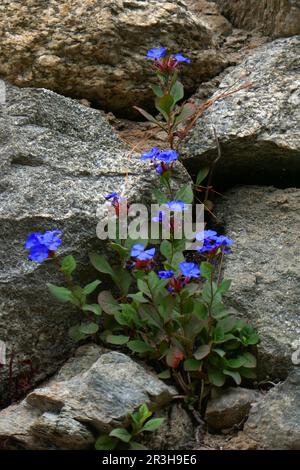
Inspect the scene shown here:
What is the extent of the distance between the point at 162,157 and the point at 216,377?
92 cm

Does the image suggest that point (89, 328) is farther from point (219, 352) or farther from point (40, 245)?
point (219, 352)

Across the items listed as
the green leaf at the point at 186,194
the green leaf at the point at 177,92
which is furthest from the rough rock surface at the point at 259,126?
the green leaf at the point at 186,194

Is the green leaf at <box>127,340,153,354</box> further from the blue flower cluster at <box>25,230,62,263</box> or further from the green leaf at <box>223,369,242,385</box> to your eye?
the blue flower cluster at <box>25,230,62,263</box>

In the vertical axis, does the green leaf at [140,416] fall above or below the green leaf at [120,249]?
below

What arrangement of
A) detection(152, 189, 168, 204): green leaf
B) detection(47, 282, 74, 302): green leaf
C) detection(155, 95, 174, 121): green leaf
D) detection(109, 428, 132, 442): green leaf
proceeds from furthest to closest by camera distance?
detection(155, 95, 174, 121): green leaf, detection(152, 189, 168, 204): green leaf, detection(47, 282, 74, 302): green leaf, detection(109, 428, 132, 442): green leaf

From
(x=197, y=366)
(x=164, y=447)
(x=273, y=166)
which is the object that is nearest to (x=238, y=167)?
(x=273, y=166)

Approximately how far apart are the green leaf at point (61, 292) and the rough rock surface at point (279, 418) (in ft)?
2.72

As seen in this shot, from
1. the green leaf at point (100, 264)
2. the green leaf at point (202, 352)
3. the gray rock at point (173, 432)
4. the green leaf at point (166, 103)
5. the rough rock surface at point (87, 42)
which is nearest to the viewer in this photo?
the gray rock at point (173, 432)

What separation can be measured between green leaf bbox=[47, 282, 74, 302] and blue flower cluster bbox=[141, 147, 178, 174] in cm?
67

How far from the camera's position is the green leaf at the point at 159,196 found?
3.51 m

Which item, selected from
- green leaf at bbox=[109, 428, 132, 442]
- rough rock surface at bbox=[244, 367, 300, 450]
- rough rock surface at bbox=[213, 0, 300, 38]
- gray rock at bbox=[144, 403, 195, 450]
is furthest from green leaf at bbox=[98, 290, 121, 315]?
rough rock surface at bbox=[213, 0, 300, 38]

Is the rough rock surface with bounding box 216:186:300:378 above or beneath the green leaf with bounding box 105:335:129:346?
above

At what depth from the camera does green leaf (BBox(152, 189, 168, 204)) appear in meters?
3.51

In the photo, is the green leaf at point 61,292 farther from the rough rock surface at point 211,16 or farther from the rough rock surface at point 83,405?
the rough rock surface at point 211,16
